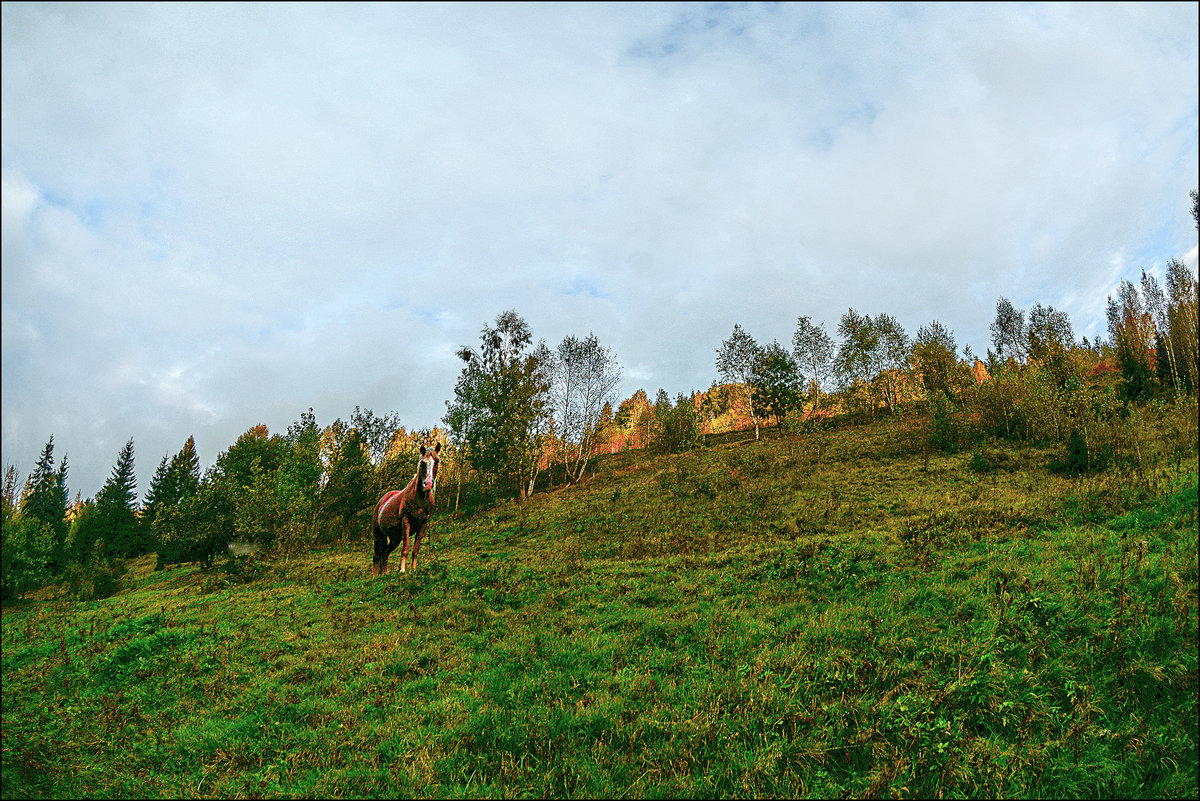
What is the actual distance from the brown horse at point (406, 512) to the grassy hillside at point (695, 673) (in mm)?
1679

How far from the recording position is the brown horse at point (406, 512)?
14.9 meters

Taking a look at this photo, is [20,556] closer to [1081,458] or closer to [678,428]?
[1081,458]

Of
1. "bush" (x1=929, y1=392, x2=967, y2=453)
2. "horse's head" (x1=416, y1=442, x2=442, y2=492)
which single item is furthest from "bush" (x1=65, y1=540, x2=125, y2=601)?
"bush" (x1=929, y1=392, x2=967, y2=453)

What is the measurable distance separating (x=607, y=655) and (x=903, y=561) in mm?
7823

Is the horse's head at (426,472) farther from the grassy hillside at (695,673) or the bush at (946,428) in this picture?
the bush at (946,428)

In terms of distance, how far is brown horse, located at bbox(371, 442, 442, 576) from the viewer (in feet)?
48.9

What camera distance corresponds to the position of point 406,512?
1518cm

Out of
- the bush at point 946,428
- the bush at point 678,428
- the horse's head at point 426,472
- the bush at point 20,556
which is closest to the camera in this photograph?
the bush at point 20,556

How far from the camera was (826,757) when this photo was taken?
488 cm

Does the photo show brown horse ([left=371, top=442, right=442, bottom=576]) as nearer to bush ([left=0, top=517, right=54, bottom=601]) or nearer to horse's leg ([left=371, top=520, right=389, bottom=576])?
horse's leg ([left=371, top=520, right=389, bottom=576])

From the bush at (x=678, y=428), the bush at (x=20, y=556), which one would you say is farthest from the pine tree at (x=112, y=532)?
the bush at (x=678, y=428)

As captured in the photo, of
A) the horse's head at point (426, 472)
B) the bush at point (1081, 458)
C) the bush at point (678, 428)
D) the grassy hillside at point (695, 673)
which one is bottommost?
the grassy hillside at point (695, 673)

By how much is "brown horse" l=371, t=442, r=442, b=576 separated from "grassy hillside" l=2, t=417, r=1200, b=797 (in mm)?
1679

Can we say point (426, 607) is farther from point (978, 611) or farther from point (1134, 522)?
point (1134, 522)
